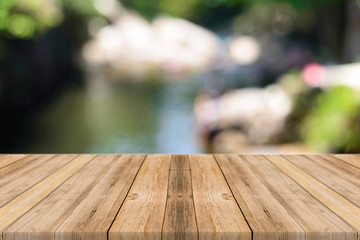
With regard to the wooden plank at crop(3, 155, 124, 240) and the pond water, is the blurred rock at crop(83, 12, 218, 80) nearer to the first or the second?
the pond water

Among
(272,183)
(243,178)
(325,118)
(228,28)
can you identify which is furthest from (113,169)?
(228,28)

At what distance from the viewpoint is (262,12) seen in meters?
5.21

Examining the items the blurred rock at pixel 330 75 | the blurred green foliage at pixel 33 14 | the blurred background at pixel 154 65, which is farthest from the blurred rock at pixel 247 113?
the blurred green foliage at pixel 33 14

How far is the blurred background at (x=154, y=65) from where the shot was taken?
496 cm

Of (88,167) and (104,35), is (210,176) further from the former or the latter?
(104,35)

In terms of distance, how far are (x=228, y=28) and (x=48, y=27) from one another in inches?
91.5

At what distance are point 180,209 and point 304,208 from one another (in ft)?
1.13

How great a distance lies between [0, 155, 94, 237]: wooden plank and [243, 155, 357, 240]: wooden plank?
70 cm

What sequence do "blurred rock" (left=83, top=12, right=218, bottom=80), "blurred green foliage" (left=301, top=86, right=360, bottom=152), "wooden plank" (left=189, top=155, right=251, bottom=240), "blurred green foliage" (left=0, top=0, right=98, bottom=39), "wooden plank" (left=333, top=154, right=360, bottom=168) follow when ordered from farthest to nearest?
"blurred rock" (left=83, top=12, right=218, bottom=80), "blurred green foliage" (left=0, top=0, right=98, bottom=39), "blurred green foliage" (left=301, top=86, right=360, bottom=152), "wooden plank" (left=333, top=154, right=360, bottom=168), "wooden plank" (left=189, top=155, right=251, bottom=240)

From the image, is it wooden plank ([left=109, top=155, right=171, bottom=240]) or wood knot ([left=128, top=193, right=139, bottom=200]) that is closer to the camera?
wooden plank ([left=109, top=155, right=171, bottom=240])

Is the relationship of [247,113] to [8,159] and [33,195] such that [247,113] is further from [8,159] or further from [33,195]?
[33,195]

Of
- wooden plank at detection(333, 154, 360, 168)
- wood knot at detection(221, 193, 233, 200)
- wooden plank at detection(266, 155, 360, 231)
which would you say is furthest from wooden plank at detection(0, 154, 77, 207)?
wooden plank at detection(333, 154, 360, 168)

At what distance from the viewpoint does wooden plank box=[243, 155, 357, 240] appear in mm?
950

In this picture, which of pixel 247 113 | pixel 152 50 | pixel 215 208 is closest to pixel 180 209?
pixel 215 208
